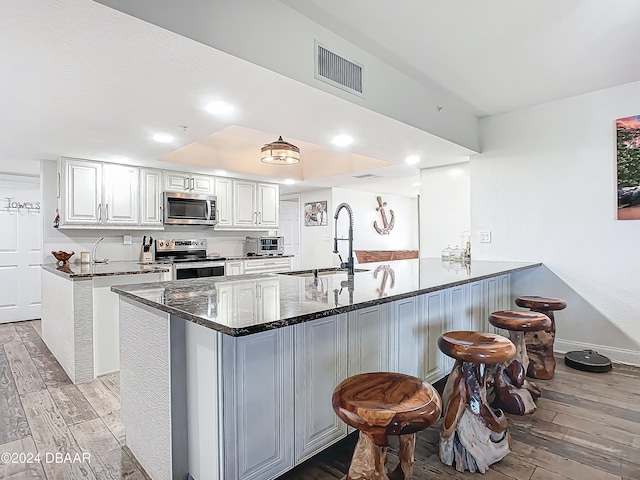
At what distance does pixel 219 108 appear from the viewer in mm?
2531

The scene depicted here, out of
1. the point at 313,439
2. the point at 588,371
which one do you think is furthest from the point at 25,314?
the point at 588,371

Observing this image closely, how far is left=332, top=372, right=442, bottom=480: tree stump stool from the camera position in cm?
119

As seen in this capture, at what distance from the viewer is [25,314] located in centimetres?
523

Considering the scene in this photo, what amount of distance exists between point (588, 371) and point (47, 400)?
4.26 m

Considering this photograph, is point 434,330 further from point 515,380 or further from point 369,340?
point 369,340

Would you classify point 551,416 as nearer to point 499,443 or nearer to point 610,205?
point 499,443

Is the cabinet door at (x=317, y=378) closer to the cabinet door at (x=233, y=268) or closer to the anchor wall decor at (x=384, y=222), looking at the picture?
the cabinet door at (x=233, y=268)

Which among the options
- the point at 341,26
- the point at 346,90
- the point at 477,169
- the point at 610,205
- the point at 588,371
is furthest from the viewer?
the point at 477,169

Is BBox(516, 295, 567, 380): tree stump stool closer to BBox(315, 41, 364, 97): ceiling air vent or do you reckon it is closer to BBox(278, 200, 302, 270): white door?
BBox(315, 41, 364, 97): ceiling air vent

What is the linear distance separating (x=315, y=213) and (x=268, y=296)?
5699 millimetres

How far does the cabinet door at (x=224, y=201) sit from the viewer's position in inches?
211

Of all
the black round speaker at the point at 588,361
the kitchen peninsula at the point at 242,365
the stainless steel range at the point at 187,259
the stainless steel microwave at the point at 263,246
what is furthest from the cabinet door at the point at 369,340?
the stainless steel microwave at the point at 263,246

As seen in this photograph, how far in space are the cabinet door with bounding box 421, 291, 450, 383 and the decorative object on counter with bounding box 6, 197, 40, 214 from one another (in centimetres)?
579

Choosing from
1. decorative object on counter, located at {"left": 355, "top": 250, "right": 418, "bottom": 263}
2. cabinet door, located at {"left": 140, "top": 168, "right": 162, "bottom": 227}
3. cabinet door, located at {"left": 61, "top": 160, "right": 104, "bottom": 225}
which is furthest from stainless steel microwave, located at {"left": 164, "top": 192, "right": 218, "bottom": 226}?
decorative object on counter, located at {"left": 355, "top": 250, "right": 418, "bottom": 263}
